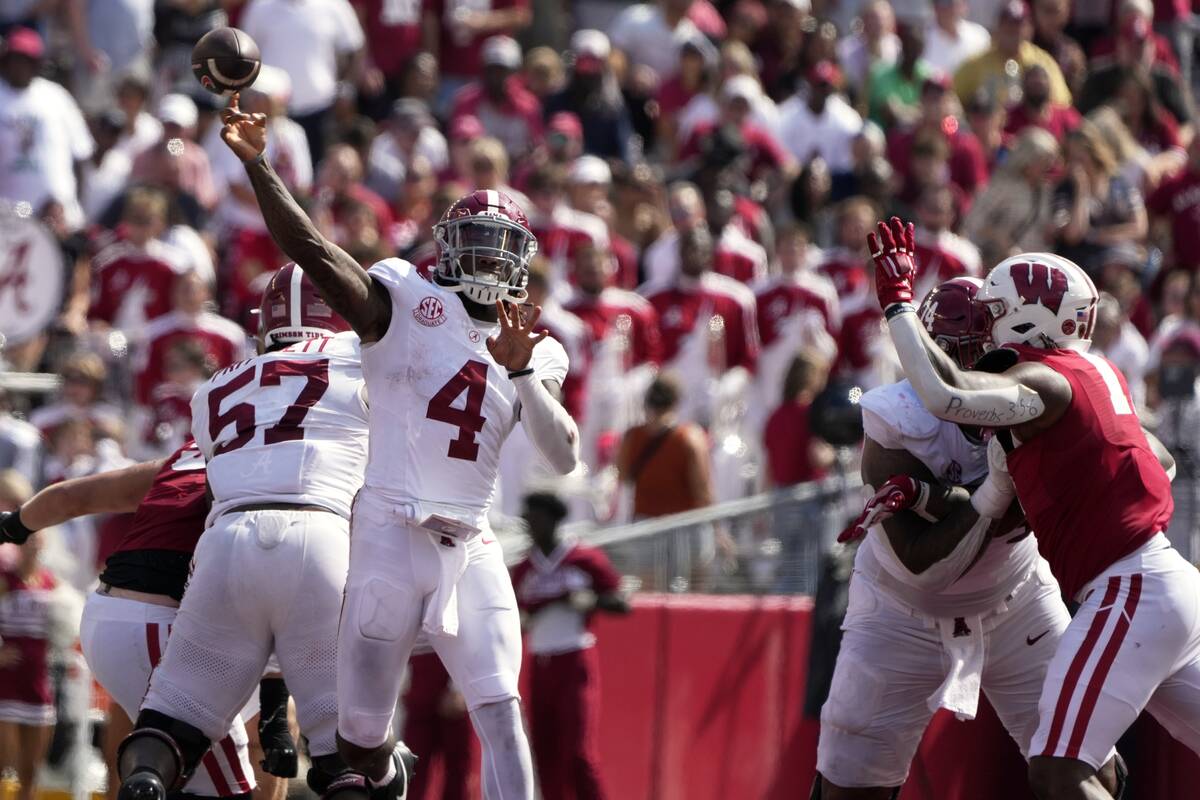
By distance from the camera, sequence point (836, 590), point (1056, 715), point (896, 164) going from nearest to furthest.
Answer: point (1056, 715), point (836, 590), point (896, 164)

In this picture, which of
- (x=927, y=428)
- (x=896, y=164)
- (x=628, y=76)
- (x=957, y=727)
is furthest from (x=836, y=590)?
(x=628, y=76)

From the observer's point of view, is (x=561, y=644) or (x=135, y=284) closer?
(x=561, y=644)

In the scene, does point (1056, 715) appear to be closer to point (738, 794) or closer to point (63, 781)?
point (738, 794)

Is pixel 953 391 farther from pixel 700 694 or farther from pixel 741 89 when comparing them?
pixel 741 89

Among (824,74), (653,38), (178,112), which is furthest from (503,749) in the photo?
(653,38)

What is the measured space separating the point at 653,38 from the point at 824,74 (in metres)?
1.48

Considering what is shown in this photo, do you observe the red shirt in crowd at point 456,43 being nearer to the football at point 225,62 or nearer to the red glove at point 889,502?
the football at point 225,62

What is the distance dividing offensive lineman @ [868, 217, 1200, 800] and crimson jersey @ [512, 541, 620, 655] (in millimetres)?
3157

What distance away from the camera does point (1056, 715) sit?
618 cm

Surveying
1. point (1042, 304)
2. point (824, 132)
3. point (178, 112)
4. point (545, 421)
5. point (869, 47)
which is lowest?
point (545, 421)

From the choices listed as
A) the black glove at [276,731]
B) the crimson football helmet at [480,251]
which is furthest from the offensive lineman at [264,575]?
the crimson football helmet at [480,251]

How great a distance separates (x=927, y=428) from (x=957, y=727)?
2020 millimetres

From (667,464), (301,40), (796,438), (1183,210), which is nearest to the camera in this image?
(667,464)

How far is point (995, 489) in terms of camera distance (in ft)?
21.5
